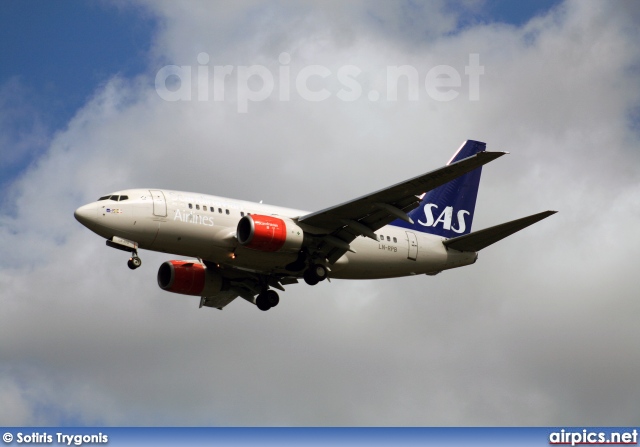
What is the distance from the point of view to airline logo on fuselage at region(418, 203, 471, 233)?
56.4 meters

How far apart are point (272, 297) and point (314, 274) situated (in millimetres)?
4904

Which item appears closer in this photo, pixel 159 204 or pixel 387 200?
pixel 159 204

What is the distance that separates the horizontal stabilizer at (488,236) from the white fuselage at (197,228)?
354 centimetres

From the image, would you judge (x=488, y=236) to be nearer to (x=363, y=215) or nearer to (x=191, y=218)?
(x=363, y=215)

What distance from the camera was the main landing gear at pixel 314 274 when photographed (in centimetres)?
5094

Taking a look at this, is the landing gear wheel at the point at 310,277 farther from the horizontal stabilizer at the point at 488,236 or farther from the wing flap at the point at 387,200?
the horizontal stabilizer at the point at 488,236

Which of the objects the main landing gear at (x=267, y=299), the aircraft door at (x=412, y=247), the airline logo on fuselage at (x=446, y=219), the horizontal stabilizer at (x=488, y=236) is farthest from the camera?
the airline logo on fuselage at (x=446, y=219)

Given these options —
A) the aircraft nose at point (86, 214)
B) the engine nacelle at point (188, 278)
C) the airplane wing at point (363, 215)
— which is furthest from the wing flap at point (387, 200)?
the aircraft nose at point (86, 214)

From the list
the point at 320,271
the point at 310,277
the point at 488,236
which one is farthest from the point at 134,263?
the point at 488,236

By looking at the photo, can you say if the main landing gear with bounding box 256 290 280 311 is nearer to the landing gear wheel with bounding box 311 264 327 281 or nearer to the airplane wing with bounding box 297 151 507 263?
the landing gear wheel with bounding box 311 264 327 281

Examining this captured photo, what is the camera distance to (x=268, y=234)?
159 feet

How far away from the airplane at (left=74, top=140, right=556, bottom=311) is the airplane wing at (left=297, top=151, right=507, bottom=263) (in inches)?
1.8

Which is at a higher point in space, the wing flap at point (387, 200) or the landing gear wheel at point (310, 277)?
the wing flap at point (387, 200)

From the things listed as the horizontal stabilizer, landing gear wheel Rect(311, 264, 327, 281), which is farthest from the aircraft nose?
the horizontal stabilizer
